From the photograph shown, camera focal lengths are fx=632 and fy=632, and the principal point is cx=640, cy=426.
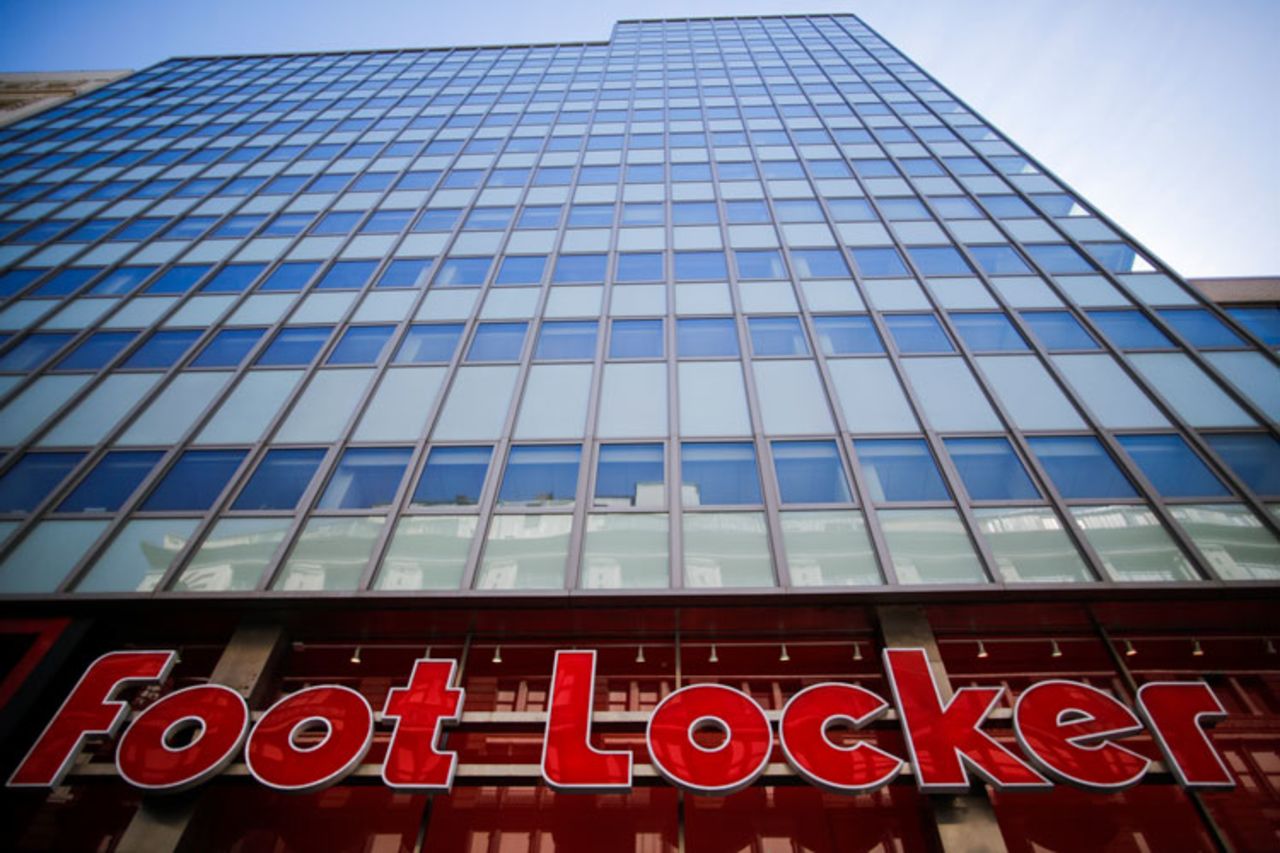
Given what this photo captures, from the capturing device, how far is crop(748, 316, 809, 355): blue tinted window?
48.9 feet

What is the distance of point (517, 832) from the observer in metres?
8.80

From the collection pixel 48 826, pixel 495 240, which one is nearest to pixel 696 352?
pixel 495 240

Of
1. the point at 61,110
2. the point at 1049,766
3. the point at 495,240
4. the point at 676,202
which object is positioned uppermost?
the point at 61,110

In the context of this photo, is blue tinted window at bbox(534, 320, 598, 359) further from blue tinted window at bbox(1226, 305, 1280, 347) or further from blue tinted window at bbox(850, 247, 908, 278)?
blue tinted window at bbox(1226, 305, 1280, 347)

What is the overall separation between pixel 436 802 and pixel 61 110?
42341 millimetres

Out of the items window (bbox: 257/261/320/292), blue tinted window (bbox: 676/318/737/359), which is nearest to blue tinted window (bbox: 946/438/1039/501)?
blue tinted window (bbox: 676/318/737/359)

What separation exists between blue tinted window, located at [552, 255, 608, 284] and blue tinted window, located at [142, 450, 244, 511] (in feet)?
30.5

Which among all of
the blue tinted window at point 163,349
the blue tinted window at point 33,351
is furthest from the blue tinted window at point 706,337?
the blue tinted window at point 33,351

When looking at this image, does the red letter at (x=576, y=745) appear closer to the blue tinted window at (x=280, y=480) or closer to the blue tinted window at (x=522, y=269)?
the blue tinted window at (x=280, y=480)

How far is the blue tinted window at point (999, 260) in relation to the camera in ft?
56.0

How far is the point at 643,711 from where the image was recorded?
366 inches

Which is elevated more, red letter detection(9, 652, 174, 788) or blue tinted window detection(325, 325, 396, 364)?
blue tinted window detection(325, 325, 396, 364)

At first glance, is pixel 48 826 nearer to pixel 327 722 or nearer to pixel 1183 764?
pixel 327 722

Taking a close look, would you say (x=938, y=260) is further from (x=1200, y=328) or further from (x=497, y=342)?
(x=497, y=342)
